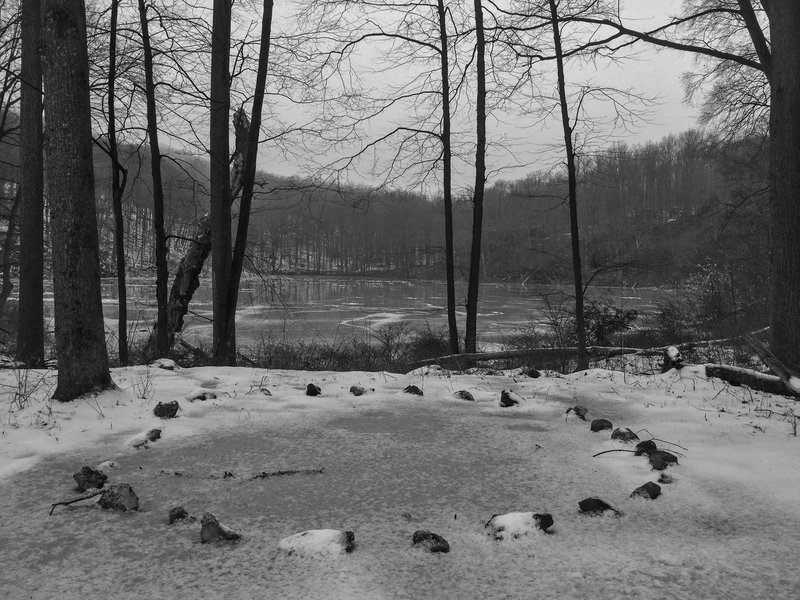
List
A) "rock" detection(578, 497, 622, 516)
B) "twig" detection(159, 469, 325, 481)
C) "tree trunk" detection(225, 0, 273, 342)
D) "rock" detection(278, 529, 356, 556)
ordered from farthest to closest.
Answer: "tree trunk" detection(225, 0, 273, 342)
"twig" detection(159, 469, 325, 481)
"rock" detection(578, 497, 622, 516)
"rock" detection(278, 529, 356, 556)

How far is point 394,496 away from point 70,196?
3.64 meters

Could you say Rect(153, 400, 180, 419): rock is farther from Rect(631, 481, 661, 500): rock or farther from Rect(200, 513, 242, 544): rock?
Rect(631, 481, 661, 500): rock

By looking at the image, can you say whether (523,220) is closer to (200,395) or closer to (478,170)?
(478,170)

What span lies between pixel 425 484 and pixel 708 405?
304 centimetres

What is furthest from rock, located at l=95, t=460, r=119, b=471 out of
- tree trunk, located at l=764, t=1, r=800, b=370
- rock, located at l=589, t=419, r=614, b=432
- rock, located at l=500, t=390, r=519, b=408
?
tree trunk, located at l=764, t=1, r=800, b=370

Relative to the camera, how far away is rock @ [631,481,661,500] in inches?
89.2

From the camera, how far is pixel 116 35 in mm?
9359

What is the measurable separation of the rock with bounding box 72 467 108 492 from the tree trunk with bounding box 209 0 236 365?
6327 millimetres

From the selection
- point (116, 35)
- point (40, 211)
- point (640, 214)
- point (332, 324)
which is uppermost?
point (640, 214)

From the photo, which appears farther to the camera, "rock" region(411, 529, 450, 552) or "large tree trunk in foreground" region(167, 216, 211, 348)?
"large tree trunk in foreground" region(167, 216, 211, 348)

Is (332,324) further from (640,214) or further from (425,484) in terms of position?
(640,214)

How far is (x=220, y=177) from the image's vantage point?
880 cm

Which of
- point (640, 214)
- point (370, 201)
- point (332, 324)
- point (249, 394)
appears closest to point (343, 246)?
point (640, 214)

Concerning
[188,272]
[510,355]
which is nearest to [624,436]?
[510,355]
